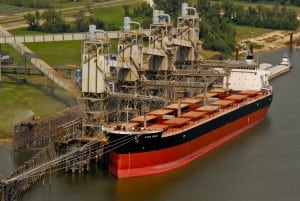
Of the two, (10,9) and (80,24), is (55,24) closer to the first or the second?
(80,24)

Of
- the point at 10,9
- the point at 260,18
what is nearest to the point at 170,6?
the point at 260,18

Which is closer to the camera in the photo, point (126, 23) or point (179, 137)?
point (179, 137)

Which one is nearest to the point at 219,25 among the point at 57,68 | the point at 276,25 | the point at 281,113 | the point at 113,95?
the point at 276,25

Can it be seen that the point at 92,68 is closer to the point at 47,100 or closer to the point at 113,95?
the point at 113,95

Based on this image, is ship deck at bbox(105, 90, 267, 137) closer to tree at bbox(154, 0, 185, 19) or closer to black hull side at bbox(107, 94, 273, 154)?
black hull side at bbox(107, 94, 273, 154)

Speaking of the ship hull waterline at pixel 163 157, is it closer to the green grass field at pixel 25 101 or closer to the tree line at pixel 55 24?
the green grass field at pixel 25 101

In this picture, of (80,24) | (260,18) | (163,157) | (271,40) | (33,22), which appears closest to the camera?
(163,157)

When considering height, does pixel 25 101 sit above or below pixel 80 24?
below
